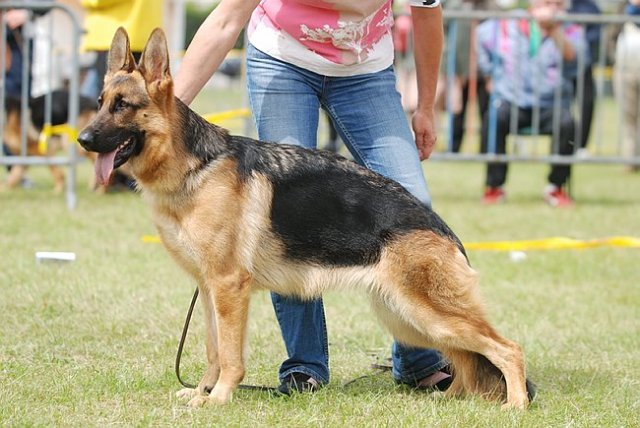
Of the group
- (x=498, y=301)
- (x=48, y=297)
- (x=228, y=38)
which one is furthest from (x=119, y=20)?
(x=228, y=38)

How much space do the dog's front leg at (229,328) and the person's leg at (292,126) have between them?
415 millimetres

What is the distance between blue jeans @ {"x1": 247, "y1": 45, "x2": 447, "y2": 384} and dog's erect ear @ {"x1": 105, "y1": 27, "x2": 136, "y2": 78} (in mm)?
662

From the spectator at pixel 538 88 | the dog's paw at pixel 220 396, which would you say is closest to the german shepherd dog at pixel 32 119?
the spectator at pixel 538 88

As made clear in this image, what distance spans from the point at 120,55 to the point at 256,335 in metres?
2.07

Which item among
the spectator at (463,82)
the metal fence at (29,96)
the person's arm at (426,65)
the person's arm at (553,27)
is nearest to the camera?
the person's arm at (426,65)

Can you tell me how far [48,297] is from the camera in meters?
6.31

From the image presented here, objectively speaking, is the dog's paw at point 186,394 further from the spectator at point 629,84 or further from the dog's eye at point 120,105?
the spectator at point 629,84

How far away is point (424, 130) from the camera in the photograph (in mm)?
5074

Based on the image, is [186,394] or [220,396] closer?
[220,396]

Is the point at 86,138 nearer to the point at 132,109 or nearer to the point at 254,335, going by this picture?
the point at 132,109

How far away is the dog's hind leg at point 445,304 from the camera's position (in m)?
4.30

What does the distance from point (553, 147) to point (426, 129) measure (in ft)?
21.9

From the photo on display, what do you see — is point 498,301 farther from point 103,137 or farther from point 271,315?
point 103,137

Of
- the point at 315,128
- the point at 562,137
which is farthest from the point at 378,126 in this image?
the point at 562,137
